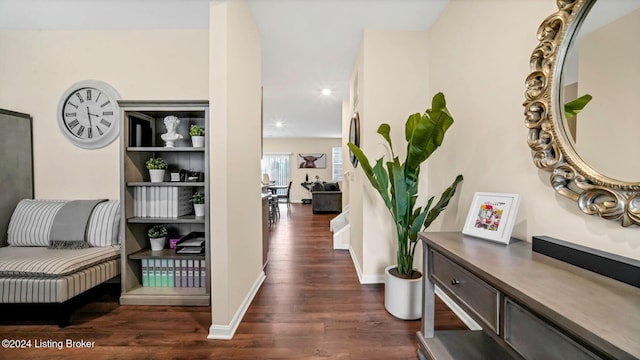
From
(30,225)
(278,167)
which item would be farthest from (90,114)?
(278,167)

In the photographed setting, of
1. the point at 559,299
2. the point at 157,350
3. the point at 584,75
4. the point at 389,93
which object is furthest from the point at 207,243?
the point at 584,75

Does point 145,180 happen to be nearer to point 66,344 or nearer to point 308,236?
point 66,344

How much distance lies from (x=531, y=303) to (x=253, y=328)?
67.4 inches

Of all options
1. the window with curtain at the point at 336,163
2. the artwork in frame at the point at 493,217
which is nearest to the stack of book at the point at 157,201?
the artwork in frame at the point at 493,217

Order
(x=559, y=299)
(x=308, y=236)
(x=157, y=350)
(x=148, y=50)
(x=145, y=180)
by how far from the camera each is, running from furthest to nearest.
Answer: (x=308, y=236), (x=148, y=50), (x=145, y=180), (x=157, y=350), (x=559, y=299)

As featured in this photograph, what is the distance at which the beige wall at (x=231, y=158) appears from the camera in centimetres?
Result: 166

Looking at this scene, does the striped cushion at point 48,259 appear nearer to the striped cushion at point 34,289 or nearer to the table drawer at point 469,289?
the striped cushion at point 34,289

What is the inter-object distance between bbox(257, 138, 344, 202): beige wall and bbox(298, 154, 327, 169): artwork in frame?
5.0 inches

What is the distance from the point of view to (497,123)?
61.5 inches

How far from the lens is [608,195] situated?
93 centimetres

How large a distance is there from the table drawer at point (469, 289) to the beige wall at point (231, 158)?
137 centimetres

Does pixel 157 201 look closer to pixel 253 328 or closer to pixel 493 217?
pixel 253 328

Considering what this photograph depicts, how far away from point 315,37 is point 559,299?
282 cm

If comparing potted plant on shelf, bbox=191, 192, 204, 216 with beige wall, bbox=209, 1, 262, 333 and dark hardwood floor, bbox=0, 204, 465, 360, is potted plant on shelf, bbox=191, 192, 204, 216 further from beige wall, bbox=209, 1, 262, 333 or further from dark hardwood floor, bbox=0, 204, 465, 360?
dark hardwood floor, bbox=0, 204, 465, 360
